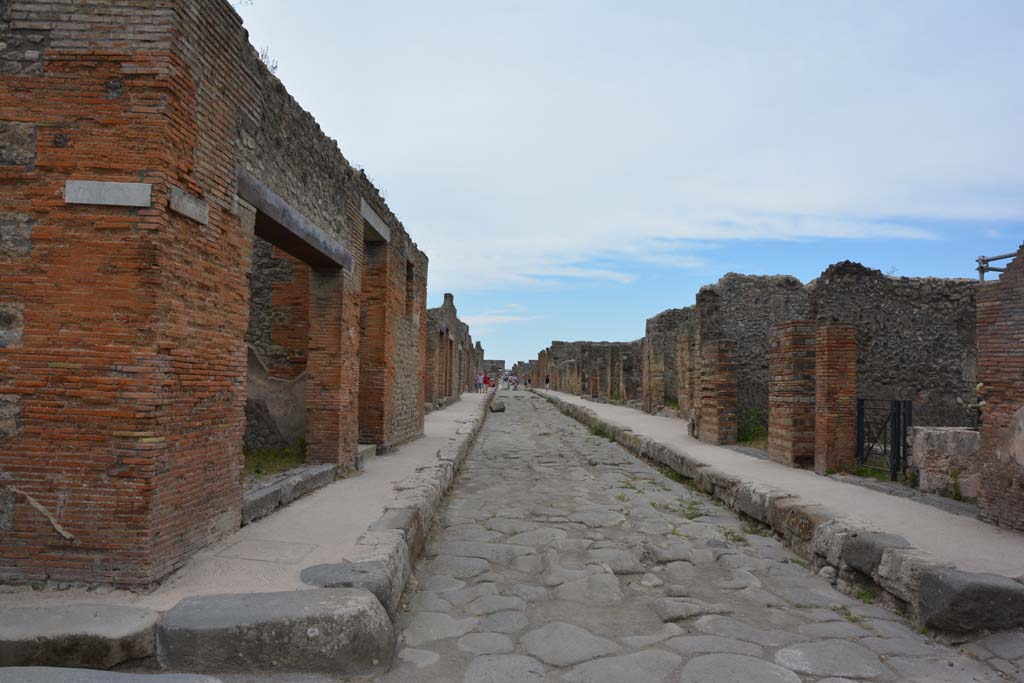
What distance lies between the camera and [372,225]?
28.9ft

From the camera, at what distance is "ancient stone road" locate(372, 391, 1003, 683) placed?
3096 millimetres

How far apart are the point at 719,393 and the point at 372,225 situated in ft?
20.8

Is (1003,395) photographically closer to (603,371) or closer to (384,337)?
(384,337)

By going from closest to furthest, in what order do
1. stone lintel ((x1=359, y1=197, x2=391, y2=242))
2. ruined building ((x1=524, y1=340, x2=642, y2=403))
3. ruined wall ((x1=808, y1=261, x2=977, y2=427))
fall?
stone lintel ((x1=359, y1=197, x2=391, y2=242)), ruined wall ((x1=808, y1=261, x2=977, y2=427)), ruined building ((x1=524, y1=340, x2=642, y2=403))

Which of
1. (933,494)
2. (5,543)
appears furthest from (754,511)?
(5,543)

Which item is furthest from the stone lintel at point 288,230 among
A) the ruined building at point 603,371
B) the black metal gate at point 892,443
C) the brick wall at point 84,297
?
the ruined building at point 603,371

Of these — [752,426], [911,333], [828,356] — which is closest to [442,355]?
[752,426]

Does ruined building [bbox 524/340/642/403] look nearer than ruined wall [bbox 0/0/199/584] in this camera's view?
No

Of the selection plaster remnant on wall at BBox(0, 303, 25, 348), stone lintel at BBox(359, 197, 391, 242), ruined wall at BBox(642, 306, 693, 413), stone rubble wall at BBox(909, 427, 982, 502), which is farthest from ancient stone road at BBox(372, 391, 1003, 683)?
ruined wall at BBox(642, 306, 693, 413)

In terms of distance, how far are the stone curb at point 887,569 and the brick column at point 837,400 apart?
5.29 feet

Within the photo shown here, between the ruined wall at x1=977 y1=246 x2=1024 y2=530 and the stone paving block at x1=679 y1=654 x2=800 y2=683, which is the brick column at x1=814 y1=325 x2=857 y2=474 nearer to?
the ruined wall at x1=977 y1=246 x2=1024 y2=530

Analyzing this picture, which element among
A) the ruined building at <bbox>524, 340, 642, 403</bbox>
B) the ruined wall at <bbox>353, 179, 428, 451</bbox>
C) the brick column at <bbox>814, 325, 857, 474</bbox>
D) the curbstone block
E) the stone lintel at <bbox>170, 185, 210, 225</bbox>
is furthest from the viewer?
the ruined building at <bbox>524, 340, 642, 403</bbox>

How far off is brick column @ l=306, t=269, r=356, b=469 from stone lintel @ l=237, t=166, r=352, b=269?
0.27 metres

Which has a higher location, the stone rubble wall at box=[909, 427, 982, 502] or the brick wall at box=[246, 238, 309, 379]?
the brick wall at box=[246, 238, 309, 379]
